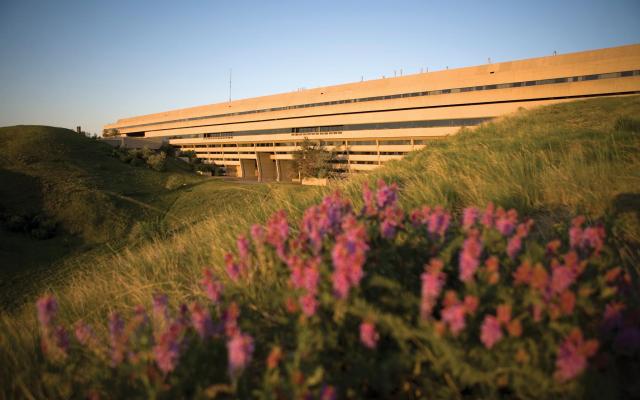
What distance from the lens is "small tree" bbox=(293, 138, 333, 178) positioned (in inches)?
1628

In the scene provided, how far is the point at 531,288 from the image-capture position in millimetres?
1590

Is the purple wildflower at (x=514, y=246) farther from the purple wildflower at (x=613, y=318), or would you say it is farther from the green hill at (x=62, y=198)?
the green hill at (x=62, y=198)

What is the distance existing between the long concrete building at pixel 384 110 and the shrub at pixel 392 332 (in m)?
23.6

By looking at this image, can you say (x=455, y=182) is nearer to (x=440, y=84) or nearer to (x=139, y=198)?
(x=139, y=198)

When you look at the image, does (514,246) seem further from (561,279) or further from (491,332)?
(491,332)

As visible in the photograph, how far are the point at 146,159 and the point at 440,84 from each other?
30895 mm

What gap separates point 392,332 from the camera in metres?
1.62

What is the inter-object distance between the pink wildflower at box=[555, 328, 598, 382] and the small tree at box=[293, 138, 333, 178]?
3869 centimetres

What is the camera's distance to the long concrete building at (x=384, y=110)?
94.0 feet

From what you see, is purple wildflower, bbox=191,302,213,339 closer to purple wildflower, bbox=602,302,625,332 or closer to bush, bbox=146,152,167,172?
purple wildflower, bbox=602,302,625,332

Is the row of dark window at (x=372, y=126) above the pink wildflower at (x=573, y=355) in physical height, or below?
above

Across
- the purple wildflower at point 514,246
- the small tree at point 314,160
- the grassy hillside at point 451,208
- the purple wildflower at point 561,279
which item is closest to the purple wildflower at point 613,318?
the purple wildflower at point 561,279

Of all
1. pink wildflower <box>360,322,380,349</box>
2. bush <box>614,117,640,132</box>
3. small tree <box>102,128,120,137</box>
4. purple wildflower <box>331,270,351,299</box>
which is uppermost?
small tree <box>102,128,120,137</box>

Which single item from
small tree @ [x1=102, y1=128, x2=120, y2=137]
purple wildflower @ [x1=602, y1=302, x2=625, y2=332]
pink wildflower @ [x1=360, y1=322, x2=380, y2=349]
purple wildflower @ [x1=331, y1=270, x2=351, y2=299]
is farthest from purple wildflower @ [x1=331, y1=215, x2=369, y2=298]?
small tree @ [x1=102, y1=128, x2=120, y2=137]
